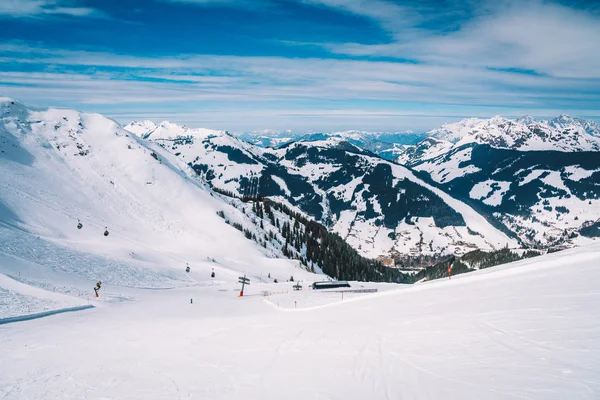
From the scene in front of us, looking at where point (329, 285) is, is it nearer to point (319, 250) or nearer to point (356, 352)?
point (356, 352)

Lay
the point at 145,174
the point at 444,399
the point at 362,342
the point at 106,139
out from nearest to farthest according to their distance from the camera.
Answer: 1. the point at 444,399
2. the point at 362,342
3. the point at 145,174
4. the point at 106,139

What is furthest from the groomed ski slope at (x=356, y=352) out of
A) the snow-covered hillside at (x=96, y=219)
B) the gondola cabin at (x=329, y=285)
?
the gondola cabin at (x=329, y=285)

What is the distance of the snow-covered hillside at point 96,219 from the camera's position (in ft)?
152

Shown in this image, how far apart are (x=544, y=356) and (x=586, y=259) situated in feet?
65.4

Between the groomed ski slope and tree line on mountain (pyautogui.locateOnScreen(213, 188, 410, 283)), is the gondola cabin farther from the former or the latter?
tree line on mountain (pyautogui.locateOnScreen(213, 188, 410, 283))

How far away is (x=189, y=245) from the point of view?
103 metres

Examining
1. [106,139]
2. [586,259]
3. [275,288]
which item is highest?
[106,139]

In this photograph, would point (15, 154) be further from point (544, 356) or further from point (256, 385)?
point (544, 356)

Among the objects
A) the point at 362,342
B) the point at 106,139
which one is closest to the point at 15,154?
the point at 106,139

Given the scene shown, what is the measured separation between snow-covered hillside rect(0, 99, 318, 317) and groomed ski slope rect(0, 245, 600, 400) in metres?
13.7

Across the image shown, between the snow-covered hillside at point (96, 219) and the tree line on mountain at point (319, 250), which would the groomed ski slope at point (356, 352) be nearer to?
the snow-covered hillside at point (96, 219)

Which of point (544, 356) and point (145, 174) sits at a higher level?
point (145, 174)

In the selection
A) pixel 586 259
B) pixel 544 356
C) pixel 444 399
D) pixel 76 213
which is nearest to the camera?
pixel 444 399

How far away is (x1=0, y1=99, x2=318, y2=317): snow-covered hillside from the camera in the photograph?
152ft
